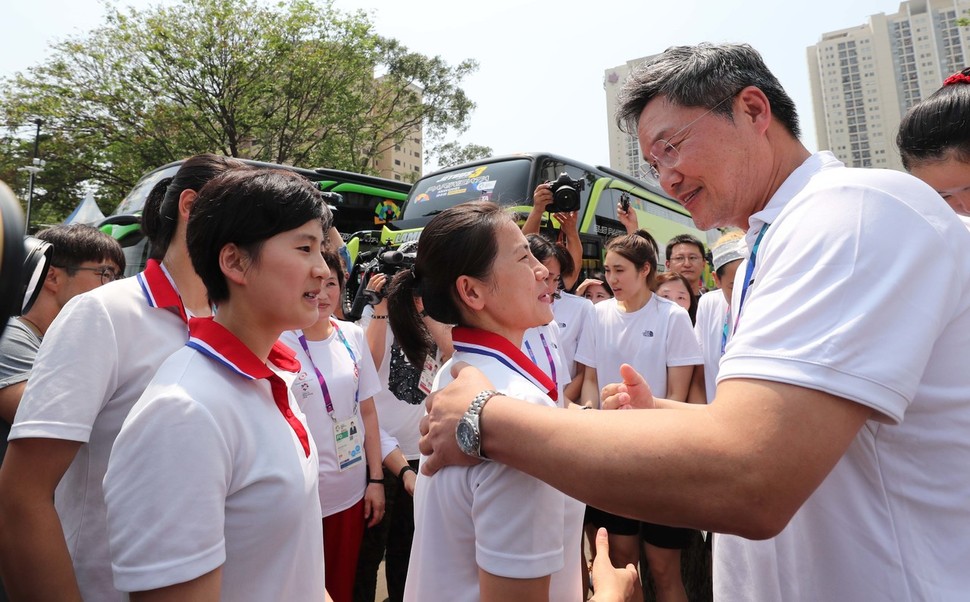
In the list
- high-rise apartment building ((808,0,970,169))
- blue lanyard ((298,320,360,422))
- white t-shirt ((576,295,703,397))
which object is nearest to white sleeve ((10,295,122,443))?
blue lanyard ((298,320,360,422))

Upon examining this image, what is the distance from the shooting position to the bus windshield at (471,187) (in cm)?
801

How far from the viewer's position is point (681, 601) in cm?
298

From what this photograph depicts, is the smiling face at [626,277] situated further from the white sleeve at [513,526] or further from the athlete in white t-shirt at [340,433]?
the white sleeve at [513,526]

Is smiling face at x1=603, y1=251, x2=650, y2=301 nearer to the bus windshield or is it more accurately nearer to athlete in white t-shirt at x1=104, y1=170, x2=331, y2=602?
athlete in white t-shirt at x1=104, y1=170, x2=331, y2=602

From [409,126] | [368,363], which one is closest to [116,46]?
[409,126]

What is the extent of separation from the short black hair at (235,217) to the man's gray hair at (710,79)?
37.5 inches

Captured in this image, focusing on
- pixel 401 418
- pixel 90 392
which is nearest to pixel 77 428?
pixel 90 392

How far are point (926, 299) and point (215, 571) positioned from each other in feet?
4.29

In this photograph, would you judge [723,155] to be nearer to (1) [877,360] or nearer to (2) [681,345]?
(1) [877,360]

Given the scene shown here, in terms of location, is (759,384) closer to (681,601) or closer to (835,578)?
(835,578)

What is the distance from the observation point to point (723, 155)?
130cm

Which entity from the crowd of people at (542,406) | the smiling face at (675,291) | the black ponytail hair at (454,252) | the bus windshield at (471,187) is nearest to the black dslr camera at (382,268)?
the crowd of people at (542,406)

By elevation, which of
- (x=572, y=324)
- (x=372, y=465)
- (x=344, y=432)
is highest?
(x=344, y=432)

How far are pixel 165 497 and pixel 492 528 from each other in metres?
0.63
